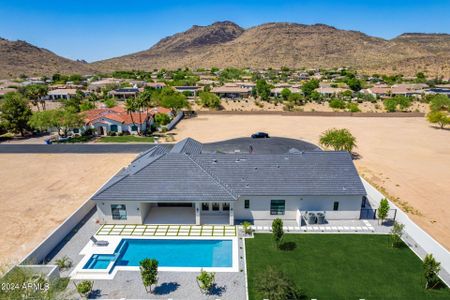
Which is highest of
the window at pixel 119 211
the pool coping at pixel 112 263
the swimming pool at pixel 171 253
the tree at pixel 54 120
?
the tree at pixel 54 120

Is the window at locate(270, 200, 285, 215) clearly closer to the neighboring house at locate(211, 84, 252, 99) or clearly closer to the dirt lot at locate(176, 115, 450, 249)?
the dirt lot at locate(176, 115, 450, 249)

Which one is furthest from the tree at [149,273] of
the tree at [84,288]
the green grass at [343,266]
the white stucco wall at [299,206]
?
the white stucco wall at [299,206]

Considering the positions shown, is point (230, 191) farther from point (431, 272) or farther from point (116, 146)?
point (116, 146)

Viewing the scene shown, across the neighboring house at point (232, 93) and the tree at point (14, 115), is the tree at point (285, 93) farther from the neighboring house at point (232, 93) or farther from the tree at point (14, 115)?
the tree at point (14, 115)

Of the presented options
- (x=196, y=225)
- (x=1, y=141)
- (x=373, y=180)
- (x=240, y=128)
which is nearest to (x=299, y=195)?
(x=196, y=225)

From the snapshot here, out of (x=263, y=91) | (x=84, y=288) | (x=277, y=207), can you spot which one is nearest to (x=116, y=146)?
(x=277, y=207)
